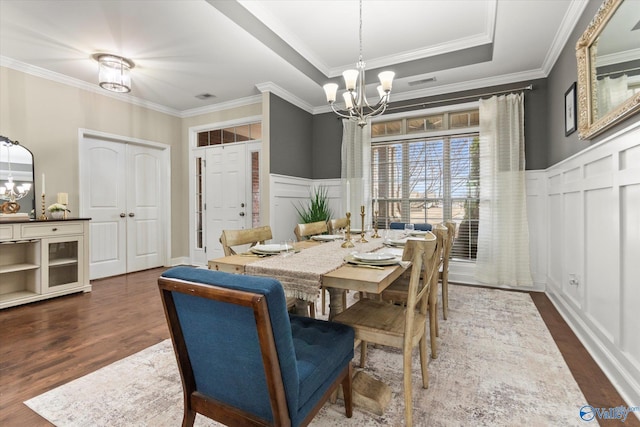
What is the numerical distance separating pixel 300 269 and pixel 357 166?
130 inches

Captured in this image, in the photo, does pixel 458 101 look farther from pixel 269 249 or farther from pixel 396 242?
pixel 269 249

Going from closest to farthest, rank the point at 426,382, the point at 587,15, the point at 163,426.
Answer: the point at 163,426 → the point at 426,382 → the point at 587,15

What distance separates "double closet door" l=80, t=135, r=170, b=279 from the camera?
4301 millimetres

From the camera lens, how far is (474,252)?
409 centimetres

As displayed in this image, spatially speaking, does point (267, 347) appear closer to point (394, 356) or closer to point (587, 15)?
point (394, 356)

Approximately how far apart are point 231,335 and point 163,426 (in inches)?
35.0

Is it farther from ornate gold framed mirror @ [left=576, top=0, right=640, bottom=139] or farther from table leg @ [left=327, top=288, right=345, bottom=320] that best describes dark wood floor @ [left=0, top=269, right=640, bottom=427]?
ornate gold framed mirror @ [left=576, top=0, right=640, bottom=139]

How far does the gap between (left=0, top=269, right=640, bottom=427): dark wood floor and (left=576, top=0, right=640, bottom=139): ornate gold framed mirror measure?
1.51 meters

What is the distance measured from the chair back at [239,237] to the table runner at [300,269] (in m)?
0.34

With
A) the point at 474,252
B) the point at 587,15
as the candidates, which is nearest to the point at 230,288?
the point at 587,15

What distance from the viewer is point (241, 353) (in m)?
1.01

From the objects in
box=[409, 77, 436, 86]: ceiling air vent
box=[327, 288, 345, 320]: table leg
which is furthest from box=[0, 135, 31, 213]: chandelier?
box=[409, 77, 436, 86]: ceiling air vent

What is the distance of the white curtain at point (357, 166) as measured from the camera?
454 cm

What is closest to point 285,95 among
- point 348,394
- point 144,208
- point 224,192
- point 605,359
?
point 224,192
